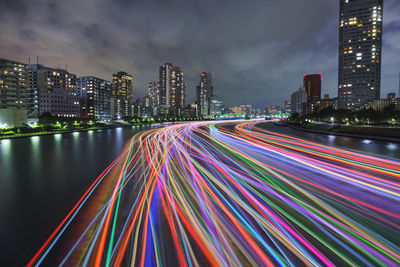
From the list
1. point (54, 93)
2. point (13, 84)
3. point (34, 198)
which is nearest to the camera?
point (34, 198)

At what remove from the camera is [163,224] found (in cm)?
419

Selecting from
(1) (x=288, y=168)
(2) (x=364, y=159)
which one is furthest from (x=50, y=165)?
(2) (x=364, y=159)

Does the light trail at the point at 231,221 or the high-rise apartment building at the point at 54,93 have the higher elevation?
the high-rise apartment building at the point at 54,93

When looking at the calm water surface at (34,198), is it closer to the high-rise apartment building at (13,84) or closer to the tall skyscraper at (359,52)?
the high-rise apartment building at (13,84)

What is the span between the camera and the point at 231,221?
4320mm

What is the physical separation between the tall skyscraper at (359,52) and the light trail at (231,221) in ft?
427

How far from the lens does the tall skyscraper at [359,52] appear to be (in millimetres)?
104812

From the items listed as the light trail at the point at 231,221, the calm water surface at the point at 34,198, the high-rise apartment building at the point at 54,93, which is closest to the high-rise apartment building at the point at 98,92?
the high-rise apartment building at the point at 54,93

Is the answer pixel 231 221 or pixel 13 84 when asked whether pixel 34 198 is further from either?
pixel 13 84

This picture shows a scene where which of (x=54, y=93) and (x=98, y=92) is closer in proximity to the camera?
(x=54, y=93)

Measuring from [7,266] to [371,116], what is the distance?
49798 millimetres

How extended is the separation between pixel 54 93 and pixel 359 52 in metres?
162

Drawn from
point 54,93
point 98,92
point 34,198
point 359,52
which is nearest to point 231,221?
point 34,198

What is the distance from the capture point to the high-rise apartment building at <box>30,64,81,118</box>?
88.3m
